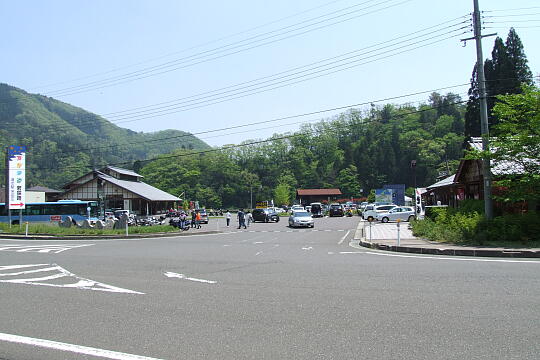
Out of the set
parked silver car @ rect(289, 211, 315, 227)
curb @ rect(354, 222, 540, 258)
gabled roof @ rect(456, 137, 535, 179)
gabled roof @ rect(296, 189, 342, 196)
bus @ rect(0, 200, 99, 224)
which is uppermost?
gabled roof @ rect(296, 189, 342, 196)

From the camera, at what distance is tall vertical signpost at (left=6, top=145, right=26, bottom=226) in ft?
98.3

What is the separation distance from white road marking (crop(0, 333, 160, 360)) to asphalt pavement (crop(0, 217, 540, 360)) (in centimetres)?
1

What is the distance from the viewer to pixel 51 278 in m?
10.1

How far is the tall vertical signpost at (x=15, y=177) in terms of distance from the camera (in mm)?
29953

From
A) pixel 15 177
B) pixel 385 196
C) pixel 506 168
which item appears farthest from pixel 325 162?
pixel 506 168

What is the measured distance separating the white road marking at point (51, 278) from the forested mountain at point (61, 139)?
34486 millimetres

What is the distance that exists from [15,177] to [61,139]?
9212 cm

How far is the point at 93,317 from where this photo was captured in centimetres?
638

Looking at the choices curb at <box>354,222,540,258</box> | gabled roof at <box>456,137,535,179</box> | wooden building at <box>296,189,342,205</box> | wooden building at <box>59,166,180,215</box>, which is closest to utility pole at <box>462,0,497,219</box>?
gabled roof at <box>456,137,535,179</box>

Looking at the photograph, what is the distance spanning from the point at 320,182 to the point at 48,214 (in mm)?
85978

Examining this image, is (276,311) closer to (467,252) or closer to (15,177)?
(467,252)

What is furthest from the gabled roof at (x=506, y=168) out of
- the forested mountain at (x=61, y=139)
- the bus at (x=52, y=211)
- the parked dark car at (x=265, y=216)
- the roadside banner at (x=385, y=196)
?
the bus at (x=52, y=211)

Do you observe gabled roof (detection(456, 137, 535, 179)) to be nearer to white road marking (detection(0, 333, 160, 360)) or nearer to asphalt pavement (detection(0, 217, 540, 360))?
asphalt pavement (detection(0, 217, 540, 360))

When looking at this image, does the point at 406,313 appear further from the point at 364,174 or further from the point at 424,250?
the point at 364,174
